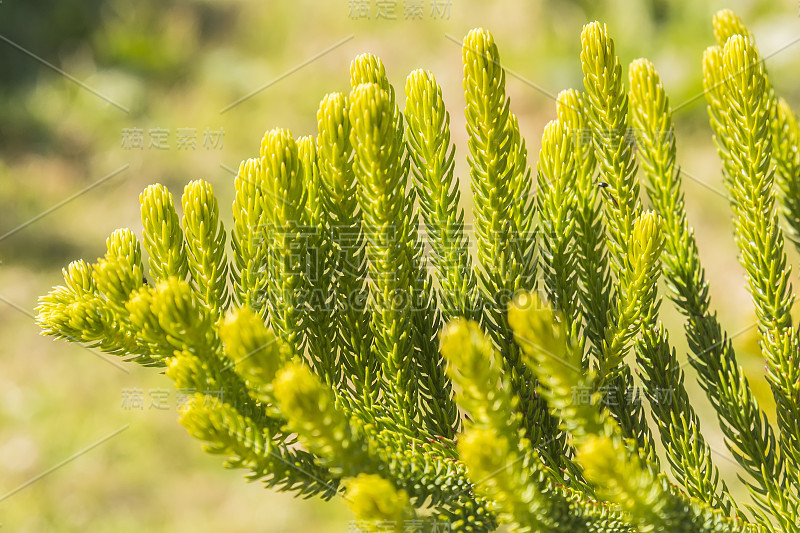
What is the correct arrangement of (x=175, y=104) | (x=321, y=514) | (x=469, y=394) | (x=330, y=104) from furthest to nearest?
(x=175, y=104) < (x=321, y=514) < (x=330, y=104) < (x=469, y=394)

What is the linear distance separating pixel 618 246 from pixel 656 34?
19.9ft

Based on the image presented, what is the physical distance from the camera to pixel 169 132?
5.72 m

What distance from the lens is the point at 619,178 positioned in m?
1.15

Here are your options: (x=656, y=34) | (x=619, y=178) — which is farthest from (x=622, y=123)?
(x=656, y=34)

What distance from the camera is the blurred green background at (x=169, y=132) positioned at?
3691 mm

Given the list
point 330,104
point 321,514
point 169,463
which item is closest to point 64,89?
point 169,463

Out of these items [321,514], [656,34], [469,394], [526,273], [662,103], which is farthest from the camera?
[656,34]

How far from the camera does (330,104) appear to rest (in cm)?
98

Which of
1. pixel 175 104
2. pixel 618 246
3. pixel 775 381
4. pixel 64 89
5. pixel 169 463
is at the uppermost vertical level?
pixel 64 89

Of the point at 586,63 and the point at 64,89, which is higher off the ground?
the point at 64,89

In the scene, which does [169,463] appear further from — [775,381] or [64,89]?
[64,89]

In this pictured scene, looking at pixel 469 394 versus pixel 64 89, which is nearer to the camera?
pixel 469 394

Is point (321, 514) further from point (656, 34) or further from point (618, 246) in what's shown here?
point (656, 34)

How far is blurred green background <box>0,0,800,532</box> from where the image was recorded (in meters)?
3.69
